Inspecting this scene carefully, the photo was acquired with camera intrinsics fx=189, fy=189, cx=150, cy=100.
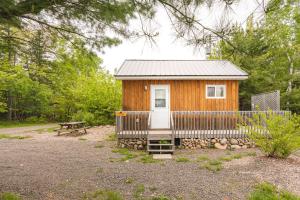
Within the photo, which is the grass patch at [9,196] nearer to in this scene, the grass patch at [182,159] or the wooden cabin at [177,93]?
the grass patch at [182,159]

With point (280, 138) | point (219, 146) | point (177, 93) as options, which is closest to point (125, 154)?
point (219, 146)

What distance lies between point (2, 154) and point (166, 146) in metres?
5.93

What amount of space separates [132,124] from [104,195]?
16.3 feet

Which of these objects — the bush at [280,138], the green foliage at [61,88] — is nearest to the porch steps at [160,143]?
the bush at [280,138]

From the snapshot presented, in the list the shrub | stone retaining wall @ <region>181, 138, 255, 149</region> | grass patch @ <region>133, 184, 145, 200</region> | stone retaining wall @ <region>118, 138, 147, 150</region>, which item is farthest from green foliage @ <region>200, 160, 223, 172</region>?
the shrub

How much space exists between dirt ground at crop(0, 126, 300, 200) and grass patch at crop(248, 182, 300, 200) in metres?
0.15

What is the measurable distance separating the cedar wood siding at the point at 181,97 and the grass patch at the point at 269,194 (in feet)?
18.4

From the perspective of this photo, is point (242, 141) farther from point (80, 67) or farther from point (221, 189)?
point (80, 67)

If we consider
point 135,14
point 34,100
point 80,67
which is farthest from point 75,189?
point 34,100

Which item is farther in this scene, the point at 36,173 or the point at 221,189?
the point at 36,173

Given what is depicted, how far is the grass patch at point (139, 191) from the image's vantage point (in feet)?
11.8

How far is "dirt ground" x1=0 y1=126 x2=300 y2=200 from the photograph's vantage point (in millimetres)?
3758

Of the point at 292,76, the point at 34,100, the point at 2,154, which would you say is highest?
the point at 292,76

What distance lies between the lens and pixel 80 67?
4691 mm
